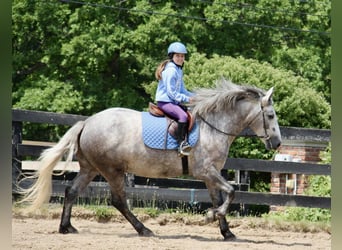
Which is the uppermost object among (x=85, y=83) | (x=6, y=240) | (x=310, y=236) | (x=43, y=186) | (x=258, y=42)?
(x=258, y=42)

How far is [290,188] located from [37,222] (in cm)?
751

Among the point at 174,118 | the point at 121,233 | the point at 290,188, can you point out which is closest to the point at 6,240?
the point at 174,118

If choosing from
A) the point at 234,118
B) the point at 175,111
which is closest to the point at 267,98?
the point at 234,118

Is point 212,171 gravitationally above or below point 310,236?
above

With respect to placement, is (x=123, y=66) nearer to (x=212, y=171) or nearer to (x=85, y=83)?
(x=85, y=83)

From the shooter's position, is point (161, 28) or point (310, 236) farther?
point (161, 28)

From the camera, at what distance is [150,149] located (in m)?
7.36

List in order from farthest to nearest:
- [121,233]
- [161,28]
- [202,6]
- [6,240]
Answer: [202,6] → [161,28] → [121,233] → [6,240]

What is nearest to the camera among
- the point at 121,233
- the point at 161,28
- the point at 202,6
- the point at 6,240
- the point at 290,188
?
the point at 6,240

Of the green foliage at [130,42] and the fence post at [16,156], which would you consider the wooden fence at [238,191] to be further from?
the green foliage at [130,42]

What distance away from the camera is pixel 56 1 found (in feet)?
76.8

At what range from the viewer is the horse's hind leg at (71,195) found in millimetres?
7477

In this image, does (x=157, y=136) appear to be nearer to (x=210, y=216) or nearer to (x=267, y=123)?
(x=210, y=216)

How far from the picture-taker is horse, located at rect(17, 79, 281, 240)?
7.39 metres
